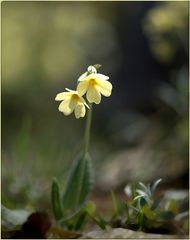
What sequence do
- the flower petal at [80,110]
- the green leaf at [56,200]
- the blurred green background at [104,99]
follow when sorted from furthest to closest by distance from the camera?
1. the blurred green background at [104,99]
2. the green leaf at [56,200]
3. the flower petal at [80,110]

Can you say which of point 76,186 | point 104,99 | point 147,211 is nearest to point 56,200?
point 76,186

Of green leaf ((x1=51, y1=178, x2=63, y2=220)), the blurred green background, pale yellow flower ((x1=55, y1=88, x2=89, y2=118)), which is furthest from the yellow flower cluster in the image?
the blurred green background

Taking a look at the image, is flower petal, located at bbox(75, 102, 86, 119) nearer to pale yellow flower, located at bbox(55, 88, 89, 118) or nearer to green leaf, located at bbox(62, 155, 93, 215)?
pale yellow flower, located at bbox(55, 88, 89, 118)

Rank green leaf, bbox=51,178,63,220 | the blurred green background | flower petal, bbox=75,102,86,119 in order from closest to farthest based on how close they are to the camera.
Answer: flower petal, bbox=75,102,86,119, green leaf, bbox=51,178,63,220, the blurred green background

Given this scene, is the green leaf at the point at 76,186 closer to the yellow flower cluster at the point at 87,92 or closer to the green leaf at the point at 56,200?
the green leaf at the point at 56,200

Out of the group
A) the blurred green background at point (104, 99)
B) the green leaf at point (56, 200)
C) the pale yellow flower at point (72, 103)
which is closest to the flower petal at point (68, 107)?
the pale yellow flower at point (72, 103)

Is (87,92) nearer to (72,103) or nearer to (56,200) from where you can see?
(72,103)

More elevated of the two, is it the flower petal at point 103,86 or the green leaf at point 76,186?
the flower petal at point 103,86
